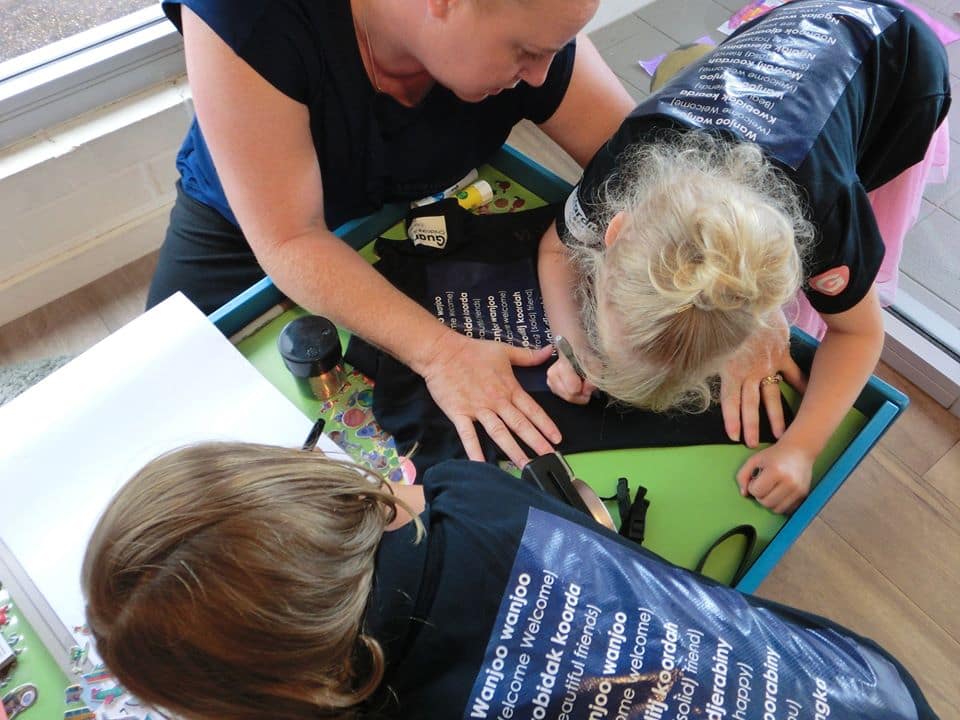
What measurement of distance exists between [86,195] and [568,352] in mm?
1087

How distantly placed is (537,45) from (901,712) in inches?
26.9

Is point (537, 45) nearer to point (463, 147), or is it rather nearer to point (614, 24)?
point (463, 147)

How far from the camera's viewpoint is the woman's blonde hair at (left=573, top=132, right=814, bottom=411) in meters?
0.67

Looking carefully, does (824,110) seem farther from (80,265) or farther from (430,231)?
(80,265)

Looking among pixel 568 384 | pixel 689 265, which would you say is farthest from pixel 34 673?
pixel 689 265

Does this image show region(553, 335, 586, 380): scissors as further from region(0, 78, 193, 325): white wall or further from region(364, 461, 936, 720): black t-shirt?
region(0, 78, 193, 325): white wall

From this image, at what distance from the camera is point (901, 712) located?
0.61 m

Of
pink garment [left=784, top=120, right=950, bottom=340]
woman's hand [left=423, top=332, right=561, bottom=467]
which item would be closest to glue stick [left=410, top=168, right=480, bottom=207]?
woman's hand [left=423, top=332, right=561, bottom=467]

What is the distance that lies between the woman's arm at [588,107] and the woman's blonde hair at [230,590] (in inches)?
26.1

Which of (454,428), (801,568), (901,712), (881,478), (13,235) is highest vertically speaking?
(901,712)

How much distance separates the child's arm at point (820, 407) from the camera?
0.79 meters

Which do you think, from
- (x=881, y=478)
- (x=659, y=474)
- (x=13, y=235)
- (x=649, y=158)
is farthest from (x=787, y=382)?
(x=13, y=235)

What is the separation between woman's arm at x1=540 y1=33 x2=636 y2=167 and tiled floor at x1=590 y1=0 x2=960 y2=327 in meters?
0.74

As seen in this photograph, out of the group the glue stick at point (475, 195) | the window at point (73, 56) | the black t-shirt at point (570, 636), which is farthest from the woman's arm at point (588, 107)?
the window at point (73, 56)
